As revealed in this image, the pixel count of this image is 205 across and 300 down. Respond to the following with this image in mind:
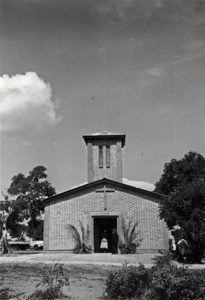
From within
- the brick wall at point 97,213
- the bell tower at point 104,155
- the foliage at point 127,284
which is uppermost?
the bell tower at point 104,155

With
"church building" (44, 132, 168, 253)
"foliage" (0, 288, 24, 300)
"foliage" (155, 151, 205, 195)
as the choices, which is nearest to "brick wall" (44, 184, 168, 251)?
"church building" (44, 132, 168, 253)

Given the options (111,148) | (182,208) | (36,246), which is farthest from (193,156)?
(36,246)

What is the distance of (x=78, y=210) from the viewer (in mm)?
25250

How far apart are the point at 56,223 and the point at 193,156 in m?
11.7

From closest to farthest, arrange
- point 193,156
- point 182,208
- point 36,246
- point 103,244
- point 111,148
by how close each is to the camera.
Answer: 1. point 182,208
2. point 193,156
3. point 111,148
4. point 103,244
5. point 36,246

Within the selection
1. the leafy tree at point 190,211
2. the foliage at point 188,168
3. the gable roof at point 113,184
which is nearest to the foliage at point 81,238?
the gable roof at point 113,184

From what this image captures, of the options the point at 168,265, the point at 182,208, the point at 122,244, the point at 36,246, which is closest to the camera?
the point at 168,265

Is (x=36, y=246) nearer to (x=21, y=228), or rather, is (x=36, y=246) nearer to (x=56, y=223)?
(x=21, y=228)

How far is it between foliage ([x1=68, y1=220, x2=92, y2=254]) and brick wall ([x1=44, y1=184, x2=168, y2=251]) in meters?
0.32

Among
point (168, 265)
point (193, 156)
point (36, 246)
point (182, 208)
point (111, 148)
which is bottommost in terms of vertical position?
point (36, 246)

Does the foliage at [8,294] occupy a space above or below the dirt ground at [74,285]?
Answer: above

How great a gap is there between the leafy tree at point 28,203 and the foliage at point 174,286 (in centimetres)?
3950

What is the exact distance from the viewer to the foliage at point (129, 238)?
77.6ft

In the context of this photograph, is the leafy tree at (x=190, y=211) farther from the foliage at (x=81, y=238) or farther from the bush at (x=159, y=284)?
the bush at (x=159, y=284)
